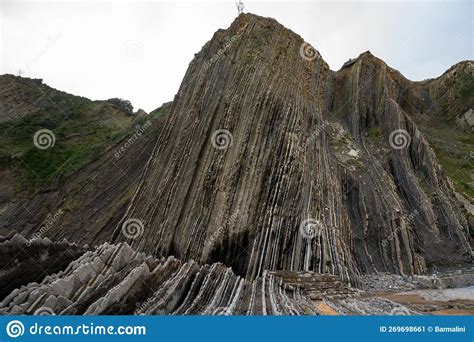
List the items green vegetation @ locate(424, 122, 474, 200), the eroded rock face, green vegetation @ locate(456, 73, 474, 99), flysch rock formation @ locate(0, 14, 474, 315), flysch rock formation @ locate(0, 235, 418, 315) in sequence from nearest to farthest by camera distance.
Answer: flysch rock formation @ locate(0, 235, 418, 315)
flysch rock formation @ locate(0, 14, 474, 315)
the eroded rock face
green vegetation @ locate(424, 122, 474, 200)
green vegetation @ locate(456, 73, 474, 99)

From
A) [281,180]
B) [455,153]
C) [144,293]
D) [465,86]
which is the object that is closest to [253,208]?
[281,180]

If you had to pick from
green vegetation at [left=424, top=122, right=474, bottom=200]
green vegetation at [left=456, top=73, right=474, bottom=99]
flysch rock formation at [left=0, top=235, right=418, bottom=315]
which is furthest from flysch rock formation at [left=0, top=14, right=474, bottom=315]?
green vegetation at [left=456, top=73, right=474, bottom=99]

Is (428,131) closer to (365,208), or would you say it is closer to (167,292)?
(365,208)

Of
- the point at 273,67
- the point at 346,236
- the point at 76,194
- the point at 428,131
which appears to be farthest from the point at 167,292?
the point at 428,131

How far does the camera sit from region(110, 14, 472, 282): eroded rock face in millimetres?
15578

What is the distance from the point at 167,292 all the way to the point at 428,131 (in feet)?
96.0

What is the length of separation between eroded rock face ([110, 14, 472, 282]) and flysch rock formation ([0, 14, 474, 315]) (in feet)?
0.24

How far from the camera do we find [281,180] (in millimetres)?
17016

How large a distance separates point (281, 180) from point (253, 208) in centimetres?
182

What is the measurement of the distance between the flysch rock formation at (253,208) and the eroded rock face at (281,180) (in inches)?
2.9

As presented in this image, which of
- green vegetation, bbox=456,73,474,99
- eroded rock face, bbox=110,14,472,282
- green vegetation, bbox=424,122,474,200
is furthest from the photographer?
green vegetation, bbox=456,73,474,99

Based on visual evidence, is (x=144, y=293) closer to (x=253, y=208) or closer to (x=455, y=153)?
(x=253, y=208)

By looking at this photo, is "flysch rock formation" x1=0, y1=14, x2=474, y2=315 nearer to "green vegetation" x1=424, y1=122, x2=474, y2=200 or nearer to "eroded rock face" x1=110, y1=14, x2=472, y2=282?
"eroded rock face" x1=110, y1=14, x2=472, y2=282

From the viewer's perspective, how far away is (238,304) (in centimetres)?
923
